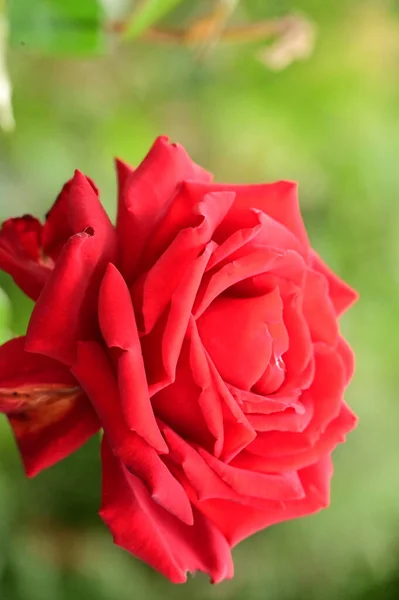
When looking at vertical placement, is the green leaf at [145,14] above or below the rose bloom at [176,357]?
above

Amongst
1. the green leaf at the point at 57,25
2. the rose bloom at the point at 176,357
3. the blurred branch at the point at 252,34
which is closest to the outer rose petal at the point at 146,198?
the rose bloom at the point at 176,357

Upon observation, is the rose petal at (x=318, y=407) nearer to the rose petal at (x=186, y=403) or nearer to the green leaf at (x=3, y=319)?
the rose petal at (x=186, y=403)

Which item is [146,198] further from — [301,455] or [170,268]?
[301,455]

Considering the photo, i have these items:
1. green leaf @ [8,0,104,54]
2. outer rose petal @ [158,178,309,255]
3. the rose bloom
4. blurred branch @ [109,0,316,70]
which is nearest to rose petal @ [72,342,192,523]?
the rose bloom

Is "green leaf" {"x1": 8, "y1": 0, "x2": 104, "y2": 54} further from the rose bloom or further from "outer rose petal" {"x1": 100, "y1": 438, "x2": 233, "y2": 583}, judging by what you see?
"outer rose petal" {"x1": 100, "y1": 438, "x2": 233, "y2": 583}

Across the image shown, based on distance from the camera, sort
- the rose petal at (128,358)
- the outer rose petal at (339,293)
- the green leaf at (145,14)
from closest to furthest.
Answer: the rose petal at (128,358)
the outer rose petal at (339,293)
the green leaf at (145,14)

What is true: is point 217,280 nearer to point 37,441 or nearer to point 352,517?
point 37,441

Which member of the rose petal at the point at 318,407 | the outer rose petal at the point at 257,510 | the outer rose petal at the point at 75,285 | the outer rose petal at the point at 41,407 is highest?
the outer rose petal at the point at 75,285

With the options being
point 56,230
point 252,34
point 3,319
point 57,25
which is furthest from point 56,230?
point 252,34
